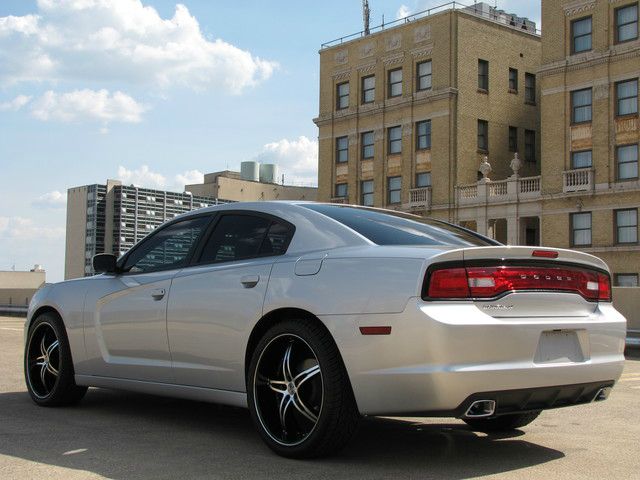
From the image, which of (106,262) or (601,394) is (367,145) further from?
(601,394)

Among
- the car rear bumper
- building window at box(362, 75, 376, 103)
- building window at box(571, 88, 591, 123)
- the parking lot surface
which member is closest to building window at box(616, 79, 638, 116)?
building window at box(571, 88, 591, 123)

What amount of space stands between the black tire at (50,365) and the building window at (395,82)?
44922 millimetres

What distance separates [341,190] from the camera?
179ft

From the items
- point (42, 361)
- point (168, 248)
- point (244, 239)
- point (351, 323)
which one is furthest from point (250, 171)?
point (351, 323)

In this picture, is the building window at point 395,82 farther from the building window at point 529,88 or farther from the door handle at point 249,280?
the door handle at point 249,280

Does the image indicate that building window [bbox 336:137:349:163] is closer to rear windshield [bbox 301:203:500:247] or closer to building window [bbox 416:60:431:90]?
building window [bbox 416:60:431:90]

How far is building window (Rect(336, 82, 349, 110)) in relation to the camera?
54.3 m

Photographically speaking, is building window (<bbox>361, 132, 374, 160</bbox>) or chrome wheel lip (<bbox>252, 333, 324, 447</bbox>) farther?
building window (<bbox>361, 132, 374, 160</bbox>)

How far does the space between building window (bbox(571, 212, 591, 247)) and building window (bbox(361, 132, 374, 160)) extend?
14.4m

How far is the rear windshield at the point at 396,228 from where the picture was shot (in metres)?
5.49

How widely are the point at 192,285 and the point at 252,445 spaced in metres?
1.19

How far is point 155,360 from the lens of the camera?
6258mm

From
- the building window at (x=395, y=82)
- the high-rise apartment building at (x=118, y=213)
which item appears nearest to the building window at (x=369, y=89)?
the building window at (x=395, y=82)

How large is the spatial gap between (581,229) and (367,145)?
15.5m
